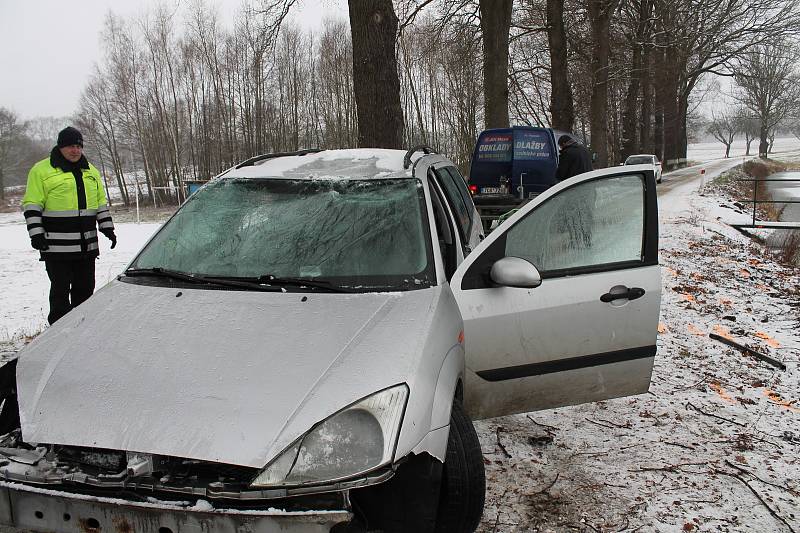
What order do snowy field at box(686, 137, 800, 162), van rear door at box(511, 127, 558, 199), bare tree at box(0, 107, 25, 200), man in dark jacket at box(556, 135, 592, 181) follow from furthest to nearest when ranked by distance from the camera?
1. snowy field at box(686, 137, 800, 162)
2. bare tree at box(0, 107, 25, 200)
3. van rear door at box(511, 127, 558, 199)
4. man in dark jacket at box(556, 135, 592, 181)

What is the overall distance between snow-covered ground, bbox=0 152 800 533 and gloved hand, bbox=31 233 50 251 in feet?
4.26

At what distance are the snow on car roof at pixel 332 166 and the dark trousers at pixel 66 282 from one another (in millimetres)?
2418

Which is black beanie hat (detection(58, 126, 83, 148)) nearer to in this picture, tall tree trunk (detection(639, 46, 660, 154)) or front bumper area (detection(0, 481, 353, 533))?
front bumper area (detection(0, 481, 353, 533))

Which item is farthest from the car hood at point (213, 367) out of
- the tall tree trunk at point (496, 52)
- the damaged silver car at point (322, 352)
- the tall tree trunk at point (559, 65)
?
the tall tree trunk at point (559, 65)

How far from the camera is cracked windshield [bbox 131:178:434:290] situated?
307cm

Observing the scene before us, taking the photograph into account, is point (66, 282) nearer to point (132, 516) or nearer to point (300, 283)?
point (300, 283)

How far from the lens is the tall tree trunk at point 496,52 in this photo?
15.1 m

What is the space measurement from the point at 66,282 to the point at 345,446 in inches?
169

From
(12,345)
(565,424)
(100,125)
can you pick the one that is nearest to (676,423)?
(565,424)

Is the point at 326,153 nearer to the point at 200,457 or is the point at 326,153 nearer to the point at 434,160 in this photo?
the point at 434,160

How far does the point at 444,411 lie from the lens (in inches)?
95.0

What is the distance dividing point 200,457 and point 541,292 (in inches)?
78.5

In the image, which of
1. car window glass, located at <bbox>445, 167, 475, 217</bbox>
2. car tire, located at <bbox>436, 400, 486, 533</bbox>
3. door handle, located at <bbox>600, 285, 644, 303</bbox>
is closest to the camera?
car tire, located at <bbox>436, 400, 486, 533</bbox>

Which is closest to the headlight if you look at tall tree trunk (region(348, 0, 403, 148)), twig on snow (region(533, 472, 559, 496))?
twig on snow (region(533, 472, 559, 496))
